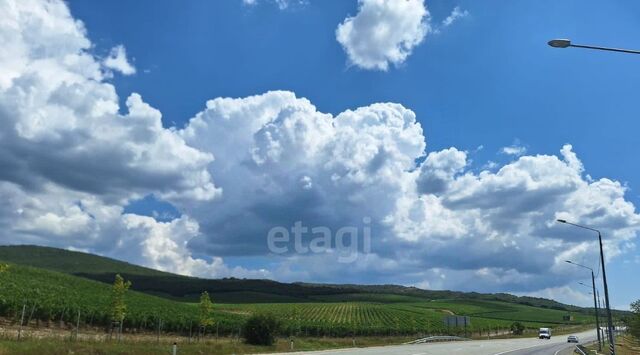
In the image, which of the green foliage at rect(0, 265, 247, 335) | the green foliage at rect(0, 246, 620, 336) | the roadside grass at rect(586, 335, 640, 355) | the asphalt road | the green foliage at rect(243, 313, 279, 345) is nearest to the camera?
the asphalt road

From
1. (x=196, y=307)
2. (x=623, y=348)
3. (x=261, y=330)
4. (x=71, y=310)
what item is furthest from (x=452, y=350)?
(x=196, y=307)

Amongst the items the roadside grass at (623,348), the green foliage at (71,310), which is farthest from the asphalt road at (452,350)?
the green foliage at (71,310)

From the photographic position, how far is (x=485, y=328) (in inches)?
5000

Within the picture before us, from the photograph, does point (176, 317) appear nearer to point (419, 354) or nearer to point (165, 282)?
point (419, 354)

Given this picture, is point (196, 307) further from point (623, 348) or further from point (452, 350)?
point (623, 348)

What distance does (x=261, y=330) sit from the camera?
161 feet

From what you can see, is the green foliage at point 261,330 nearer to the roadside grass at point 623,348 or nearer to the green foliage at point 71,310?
the green foliage at point 71,310

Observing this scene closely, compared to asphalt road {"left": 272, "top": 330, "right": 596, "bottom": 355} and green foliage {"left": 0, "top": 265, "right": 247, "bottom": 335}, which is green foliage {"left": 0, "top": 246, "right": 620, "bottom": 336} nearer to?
green foliage {"left": 0, "top": 265, "right": 247, "bottom": 335}

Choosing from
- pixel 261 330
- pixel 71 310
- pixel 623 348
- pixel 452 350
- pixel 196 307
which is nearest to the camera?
pixel 452 350

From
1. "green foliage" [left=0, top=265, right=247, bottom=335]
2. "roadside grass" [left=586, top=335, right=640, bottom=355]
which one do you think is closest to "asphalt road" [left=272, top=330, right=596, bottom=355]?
"roadside grass" [left=586, top=335, right=640, bottom=355]

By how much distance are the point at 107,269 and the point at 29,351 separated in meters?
183

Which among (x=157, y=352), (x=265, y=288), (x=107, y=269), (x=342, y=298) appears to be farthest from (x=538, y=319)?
(x=157, y=352)

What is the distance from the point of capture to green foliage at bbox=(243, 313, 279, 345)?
161ft

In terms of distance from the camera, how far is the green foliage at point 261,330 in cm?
4900
